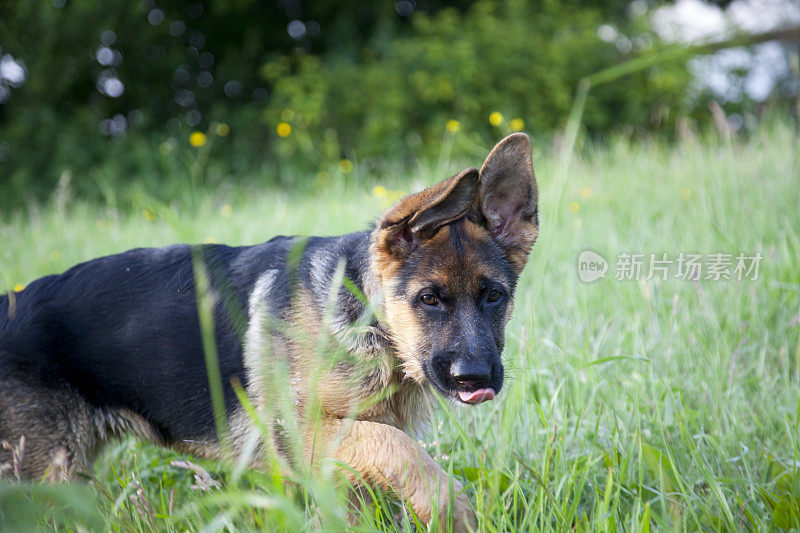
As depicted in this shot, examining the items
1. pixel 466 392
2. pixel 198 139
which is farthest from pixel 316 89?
pixel 466 392

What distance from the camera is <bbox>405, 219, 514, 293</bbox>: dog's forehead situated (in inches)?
103

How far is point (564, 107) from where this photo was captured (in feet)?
41.7

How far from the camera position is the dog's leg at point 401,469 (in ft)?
Answer: 7.56

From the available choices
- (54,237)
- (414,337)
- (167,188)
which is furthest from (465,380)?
(167,188)

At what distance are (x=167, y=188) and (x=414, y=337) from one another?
10053 mm

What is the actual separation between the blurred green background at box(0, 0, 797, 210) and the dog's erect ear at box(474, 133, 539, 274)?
8.52 m

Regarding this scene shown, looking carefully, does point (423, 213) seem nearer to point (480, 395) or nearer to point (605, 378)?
point (480, 395)

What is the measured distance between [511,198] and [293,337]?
45.6 inches

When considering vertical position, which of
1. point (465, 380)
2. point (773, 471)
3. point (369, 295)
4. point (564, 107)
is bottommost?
point (773, 471)

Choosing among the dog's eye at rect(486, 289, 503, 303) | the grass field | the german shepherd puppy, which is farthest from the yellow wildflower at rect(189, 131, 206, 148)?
the dog's eye at rect(486, 289, 503, 303)

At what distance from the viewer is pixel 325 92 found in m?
12.8

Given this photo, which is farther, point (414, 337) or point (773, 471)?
point (773, 471)

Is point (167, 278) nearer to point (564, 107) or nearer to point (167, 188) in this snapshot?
point (167, 188)

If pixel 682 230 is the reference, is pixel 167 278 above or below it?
below
